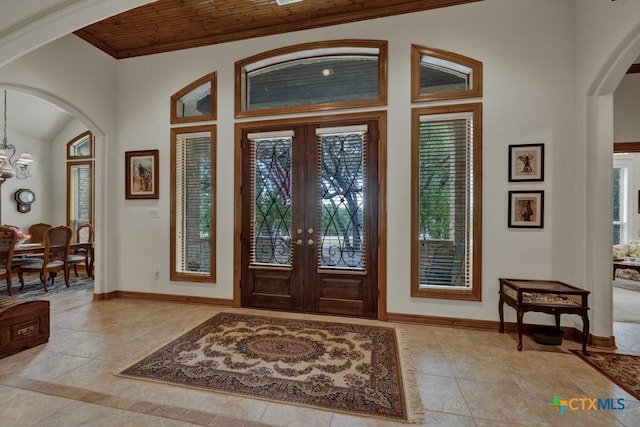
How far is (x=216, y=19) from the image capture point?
386 cm

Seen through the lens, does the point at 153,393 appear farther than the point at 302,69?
No

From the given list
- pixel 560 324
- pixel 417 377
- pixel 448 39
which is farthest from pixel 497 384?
pixel 448 39

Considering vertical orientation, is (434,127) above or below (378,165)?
above

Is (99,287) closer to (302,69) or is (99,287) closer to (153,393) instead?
(153,393)

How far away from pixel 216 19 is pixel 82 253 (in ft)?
17.9

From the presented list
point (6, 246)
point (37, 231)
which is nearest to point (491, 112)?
point (6, 246)

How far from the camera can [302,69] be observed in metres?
4.08

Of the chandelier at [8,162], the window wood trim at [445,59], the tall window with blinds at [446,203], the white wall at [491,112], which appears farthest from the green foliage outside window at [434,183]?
the chandelier at [8,162]

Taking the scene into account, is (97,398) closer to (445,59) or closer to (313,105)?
(313,105)

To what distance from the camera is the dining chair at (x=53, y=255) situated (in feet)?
16.4

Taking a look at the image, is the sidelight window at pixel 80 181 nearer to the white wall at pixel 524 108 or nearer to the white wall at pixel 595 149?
the white wall at pixel 524 108

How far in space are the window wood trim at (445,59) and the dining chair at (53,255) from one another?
5.97m

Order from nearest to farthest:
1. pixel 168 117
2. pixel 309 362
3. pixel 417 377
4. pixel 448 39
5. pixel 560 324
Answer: pixel 417 377 → pixel 309 362 → pixel 560 324 → pixel 448 39 → pixel 168 117

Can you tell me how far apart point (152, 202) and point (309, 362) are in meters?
3.37
